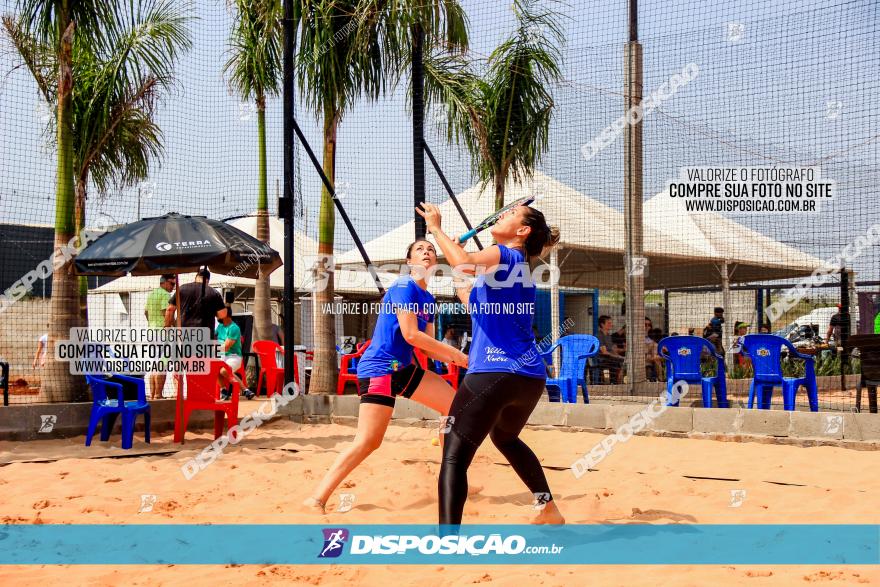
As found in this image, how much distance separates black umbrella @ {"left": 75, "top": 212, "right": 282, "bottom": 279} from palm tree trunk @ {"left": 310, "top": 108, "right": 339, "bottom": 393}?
2126 millimetres

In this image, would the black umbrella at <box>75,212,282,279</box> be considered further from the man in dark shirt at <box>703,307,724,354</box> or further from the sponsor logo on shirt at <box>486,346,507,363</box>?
the man in dark shirt at <box>703,307,724,354</box>

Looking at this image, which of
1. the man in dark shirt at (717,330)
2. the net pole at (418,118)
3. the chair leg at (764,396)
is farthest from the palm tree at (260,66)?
the man in dark shirt at (717,330)

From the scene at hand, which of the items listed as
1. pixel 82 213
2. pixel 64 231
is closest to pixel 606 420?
pixel 64 231

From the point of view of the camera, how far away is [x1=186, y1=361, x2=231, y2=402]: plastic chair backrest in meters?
7.86

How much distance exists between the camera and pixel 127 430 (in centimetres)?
748

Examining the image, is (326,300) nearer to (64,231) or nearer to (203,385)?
(203,385)

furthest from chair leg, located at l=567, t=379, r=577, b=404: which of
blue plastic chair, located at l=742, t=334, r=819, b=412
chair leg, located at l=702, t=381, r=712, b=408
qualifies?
blue plastic chair, located at l=742, t=334, r=819, b=412

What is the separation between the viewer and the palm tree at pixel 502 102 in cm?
1076

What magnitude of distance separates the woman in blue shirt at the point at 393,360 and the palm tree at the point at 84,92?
5.02 metres

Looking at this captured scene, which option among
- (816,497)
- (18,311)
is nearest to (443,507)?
(816,497)

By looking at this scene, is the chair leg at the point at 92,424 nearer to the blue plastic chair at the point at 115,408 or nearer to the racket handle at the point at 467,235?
the blue plastic chair at the point at 115,408

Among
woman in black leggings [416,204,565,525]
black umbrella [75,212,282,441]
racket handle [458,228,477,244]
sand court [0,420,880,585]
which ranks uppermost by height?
black umbrella [75,212,282,441]

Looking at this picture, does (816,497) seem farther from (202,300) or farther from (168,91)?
(168,91)

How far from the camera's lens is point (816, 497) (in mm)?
5043
